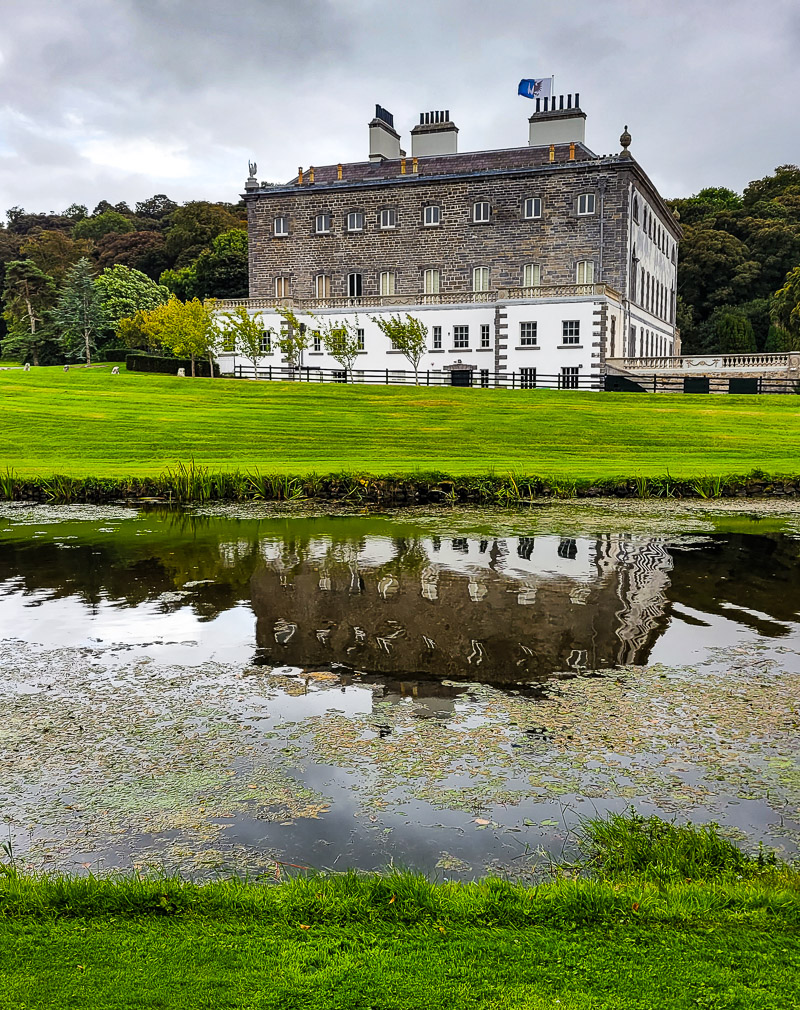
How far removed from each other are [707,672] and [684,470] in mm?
14156

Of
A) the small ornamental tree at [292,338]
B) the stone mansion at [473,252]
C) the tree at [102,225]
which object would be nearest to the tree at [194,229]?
the tree at [102,225]

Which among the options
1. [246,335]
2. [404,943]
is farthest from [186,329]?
[404,943]

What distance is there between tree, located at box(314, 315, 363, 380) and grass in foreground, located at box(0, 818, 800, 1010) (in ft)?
149

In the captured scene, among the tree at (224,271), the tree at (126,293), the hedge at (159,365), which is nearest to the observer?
the hedge at (159,365)

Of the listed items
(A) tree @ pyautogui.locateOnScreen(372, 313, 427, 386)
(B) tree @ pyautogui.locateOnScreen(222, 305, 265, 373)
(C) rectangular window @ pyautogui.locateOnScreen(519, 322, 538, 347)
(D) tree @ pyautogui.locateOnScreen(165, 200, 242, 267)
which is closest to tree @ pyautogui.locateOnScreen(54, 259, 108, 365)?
(D) tree @ pyautogui.locateOnScreen(165, 200, 242, 267)

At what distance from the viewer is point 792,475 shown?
19453 mm

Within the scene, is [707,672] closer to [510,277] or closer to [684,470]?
[684,470]

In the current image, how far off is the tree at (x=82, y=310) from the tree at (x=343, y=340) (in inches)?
1029

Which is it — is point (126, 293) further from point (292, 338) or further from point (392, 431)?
point (392, 431)

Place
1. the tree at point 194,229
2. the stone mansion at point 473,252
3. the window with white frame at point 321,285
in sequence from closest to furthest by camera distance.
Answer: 1. the stone mansion at point 473,252
2. the window with white frame at point 321,285
3. the tree at point 194,229

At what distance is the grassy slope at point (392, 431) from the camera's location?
22109 millimetres

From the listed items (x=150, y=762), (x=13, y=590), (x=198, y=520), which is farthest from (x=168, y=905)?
(x=198, y=520)

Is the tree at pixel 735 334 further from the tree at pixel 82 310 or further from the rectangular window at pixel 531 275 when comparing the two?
the tree at pixel 82 310

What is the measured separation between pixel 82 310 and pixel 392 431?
52668 millimetres
